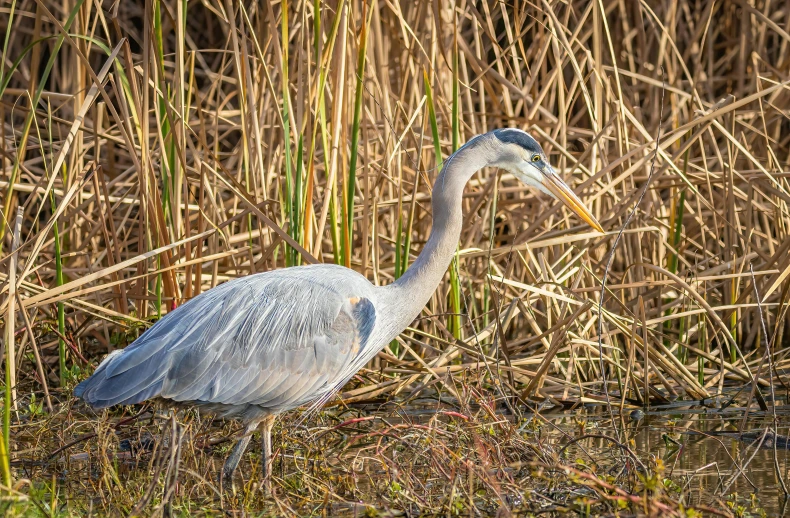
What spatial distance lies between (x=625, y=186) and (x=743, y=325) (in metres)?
1.09

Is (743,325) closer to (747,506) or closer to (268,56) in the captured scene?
(747,506)

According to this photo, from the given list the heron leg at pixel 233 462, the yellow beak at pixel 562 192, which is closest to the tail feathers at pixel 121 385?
the heron leg at pixel 233 462

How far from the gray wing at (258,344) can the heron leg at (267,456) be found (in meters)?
0.12

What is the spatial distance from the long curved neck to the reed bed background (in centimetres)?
43

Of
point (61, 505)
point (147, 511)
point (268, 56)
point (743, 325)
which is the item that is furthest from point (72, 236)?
point (743, 325)

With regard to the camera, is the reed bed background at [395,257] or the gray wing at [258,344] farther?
the gray wing at [258,344]

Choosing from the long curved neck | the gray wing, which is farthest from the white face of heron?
the gray wing

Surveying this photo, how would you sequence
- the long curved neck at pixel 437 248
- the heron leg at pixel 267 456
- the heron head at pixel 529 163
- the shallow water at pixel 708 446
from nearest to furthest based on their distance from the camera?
the shallow water at pixel 708 446, the heron leg at pixel 267 456, the long curved neck at pixel 437 248, the heron head at pixel 529 163

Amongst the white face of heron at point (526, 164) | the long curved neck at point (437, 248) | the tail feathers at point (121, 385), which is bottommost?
the tail feathers at point (121, 385)

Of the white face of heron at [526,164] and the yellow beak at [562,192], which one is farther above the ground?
the white face of heron at [526,164]

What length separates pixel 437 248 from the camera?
13.2 ft

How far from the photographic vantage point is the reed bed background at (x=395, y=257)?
3.61 meters

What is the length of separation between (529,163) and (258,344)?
4.44 ft

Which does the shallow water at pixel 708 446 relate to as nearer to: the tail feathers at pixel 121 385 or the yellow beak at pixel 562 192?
the yellow beak at pixel 562 192
